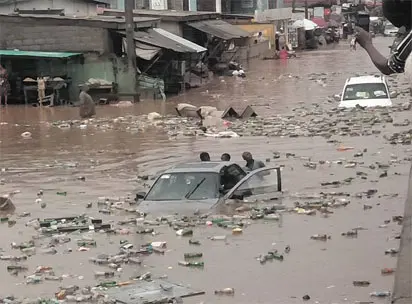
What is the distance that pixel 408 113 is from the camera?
25516mm

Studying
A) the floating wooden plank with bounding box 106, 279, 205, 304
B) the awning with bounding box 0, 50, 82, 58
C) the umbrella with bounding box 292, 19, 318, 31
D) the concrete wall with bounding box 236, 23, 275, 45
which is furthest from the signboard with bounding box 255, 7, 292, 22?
the floating wooden plank with bounding box 106, 279, 205, 304

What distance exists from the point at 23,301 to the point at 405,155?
1152 cm

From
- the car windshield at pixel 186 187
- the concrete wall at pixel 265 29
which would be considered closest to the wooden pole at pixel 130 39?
the car windshield at pixel 186 187

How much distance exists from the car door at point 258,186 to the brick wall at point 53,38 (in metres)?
19.0

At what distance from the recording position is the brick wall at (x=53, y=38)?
32719 millimetres

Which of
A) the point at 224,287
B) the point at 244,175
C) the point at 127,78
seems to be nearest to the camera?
the point at 224,287

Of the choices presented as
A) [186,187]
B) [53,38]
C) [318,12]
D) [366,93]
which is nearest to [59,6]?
[53,38]

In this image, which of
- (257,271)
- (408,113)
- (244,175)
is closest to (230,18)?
(408,113)

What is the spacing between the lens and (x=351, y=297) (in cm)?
896

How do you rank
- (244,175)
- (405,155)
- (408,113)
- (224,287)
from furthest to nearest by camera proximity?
(408,113), (405,155), (244,175), (224,287)

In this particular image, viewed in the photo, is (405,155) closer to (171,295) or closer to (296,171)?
(296,171)

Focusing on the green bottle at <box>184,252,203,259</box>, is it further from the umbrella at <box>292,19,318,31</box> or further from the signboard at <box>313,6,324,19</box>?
the signboard at <box>313,6,324,19</box>

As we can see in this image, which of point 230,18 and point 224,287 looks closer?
point 224,287

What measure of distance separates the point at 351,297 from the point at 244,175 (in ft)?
17.5
